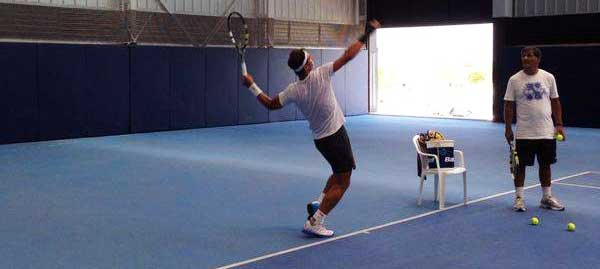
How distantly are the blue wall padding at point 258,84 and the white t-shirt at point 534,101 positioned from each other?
14.1 metres

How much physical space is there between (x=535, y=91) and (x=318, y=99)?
2703 millimetres

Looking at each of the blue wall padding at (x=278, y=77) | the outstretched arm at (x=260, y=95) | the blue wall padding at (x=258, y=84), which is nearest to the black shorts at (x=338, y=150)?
the outstretched arm at (x=260, y=95)

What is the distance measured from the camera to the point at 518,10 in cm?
2205

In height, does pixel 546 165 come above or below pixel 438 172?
above

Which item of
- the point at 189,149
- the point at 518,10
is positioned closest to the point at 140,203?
the point at 189,149

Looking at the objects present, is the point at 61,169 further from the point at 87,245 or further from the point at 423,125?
the point at 423,125

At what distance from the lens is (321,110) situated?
7.15 m

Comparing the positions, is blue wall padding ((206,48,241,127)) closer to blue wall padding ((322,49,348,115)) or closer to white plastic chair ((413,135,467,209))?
blue wall padding ((322,49,348,115))

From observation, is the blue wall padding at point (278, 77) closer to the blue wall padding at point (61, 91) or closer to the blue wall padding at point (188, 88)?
the blue wall padding at point (188, 88)

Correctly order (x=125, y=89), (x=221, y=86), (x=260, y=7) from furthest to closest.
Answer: (x=260, y=7)
(x=221, y=86)
(x=125, y=89)

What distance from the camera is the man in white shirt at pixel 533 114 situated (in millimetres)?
8305

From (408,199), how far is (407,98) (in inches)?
684

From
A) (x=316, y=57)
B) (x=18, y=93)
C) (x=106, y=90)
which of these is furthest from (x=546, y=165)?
(x=316, y=57)

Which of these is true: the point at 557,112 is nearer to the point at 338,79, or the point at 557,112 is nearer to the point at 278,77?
the point at 278,77
